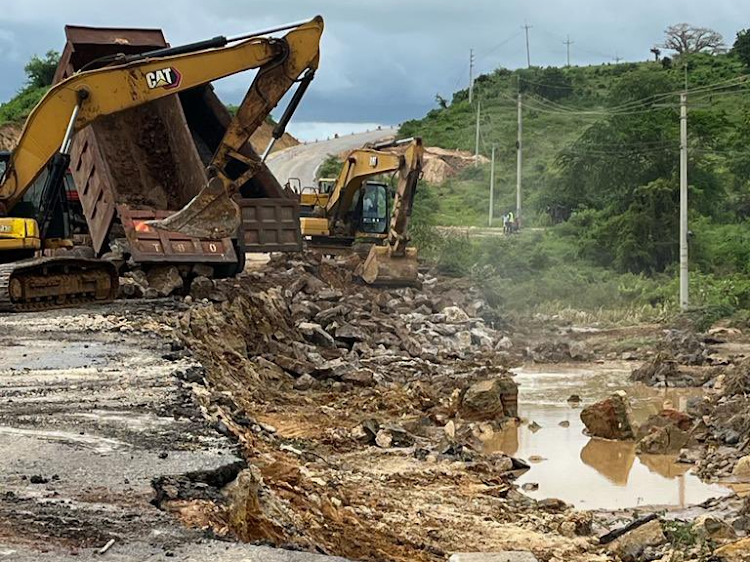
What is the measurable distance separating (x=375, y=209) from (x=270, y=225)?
35.6ft

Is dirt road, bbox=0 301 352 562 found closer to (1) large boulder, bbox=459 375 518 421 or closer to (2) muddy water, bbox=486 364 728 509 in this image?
(2) muddy water, bbox=486 364 728 509

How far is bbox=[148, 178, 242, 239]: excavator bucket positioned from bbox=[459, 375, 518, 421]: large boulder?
12.4ft

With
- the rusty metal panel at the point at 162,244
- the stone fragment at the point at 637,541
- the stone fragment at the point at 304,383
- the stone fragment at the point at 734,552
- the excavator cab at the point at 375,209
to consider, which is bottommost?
the stone fragment at the point at 637,541

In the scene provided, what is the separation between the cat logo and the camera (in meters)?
15.6

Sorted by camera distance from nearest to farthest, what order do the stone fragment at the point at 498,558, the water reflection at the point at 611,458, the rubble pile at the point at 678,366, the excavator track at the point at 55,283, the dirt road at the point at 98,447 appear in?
the dirt road at the point at 98,447 < the stone fragment at the point at 498,558 < the water reflection at the point at 611,458 < the excavator track at the point at 55,283 < the rubble pile at the point at 678,366

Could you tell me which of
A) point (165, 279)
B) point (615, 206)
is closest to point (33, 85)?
point (615, 206)

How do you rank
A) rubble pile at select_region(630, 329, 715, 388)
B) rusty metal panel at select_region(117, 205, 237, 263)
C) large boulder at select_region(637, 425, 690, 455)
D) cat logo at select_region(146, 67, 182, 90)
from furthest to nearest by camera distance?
rubble pile at select_region(630, 329, 715, 388) < rusty metal panel at select_region(117, 205, 237, 263) < cat logo at select_region(146, 67, 182, 90) < large boulder at select_region(637, 425, 690, 455)

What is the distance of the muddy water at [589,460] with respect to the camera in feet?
38.1

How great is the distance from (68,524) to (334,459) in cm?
595

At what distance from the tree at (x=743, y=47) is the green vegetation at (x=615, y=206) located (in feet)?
17.8

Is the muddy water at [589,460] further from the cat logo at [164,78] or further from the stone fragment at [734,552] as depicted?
the cat logo at [164,78]

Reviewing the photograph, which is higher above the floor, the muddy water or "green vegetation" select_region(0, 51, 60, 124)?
"green vegetation" select_region(0, 51, 60, 124)

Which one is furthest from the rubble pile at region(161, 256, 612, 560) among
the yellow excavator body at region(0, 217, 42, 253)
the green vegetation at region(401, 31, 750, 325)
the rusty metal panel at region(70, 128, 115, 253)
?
the green vegetation at region(401, 31, 750, 325)

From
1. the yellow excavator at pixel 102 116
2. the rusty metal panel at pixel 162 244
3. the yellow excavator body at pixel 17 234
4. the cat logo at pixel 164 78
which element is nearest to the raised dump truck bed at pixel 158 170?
the rusty metal panel at pixel 162 244
